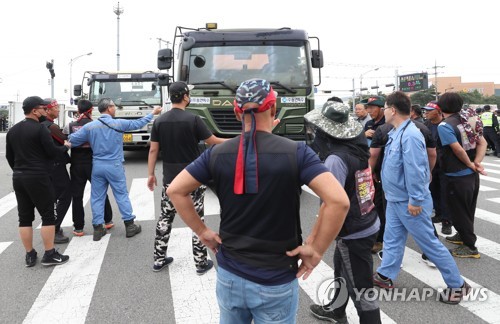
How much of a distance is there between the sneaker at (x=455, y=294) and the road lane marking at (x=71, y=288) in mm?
3213

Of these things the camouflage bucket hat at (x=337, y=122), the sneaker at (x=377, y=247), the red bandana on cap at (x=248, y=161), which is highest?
the camouflage bucket hat at (x=337, y=122)

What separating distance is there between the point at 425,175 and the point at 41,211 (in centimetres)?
411

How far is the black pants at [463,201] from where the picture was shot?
430 cm

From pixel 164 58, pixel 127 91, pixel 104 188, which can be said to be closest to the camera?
pixel 104 188

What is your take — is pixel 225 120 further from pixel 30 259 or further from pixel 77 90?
pixel 77 90

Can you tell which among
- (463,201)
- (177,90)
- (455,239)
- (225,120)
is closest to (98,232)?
(177,90)

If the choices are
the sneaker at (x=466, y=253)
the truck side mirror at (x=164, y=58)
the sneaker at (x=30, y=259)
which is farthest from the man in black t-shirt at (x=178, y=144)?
the truck side mirror at (x=164, y=58)

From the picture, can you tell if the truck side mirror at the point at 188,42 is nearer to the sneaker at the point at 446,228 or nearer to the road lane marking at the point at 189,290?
the road lane marking at the point at 189,290

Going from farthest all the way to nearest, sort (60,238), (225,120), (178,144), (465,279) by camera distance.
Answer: (225,120)
(60,238)
(178,144)
(465,279)

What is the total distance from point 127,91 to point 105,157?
25.1ft

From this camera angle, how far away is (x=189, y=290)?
3.73 metres

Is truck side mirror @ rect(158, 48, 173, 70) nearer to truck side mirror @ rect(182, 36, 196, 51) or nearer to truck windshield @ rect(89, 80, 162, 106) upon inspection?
truck side mirror @ rect(182, 36, 196, 51)

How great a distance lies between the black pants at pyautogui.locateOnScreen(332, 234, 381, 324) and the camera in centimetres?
260

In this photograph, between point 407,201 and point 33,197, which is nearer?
point 407,201
